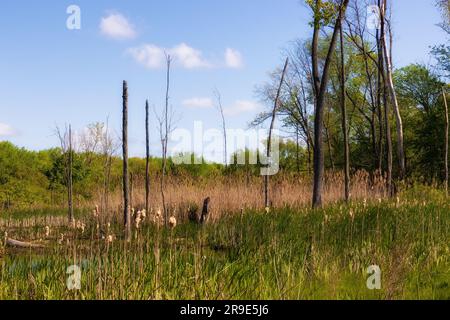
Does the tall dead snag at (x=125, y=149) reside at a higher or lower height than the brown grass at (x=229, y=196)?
higher

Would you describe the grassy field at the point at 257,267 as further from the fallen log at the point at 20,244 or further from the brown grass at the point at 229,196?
the brown grass at the point at 229,196

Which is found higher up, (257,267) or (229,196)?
(229,196)

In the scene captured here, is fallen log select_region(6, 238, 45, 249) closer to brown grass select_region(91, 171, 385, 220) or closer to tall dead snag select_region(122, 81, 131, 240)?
tall dead snag select_region(122, 81, 131, 240)

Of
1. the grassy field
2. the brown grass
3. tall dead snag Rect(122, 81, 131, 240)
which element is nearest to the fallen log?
the grassy field

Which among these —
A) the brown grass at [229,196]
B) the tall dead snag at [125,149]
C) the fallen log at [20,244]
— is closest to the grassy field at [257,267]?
the fallen log at [20,244]

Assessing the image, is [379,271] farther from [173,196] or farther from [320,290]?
[173,196]

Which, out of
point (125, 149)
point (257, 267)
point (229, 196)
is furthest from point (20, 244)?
point (257, 267)

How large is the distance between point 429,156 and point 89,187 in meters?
16.7

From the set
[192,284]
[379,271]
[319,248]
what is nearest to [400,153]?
[319,248]

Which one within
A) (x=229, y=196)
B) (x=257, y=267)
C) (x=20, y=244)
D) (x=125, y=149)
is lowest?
(x=20, y=244)

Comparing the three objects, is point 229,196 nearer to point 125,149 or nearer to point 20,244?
point 125,149

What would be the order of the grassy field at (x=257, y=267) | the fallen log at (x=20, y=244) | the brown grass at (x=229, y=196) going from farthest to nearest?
1. the brown grass at (x=229, y=196)
2. the fallen log at (x=20, y=244)
3. the grassy field at (x=257, y=267)

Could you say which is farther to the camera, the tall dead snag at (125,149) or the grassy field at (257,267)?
the tall dead snag at (125,149)
